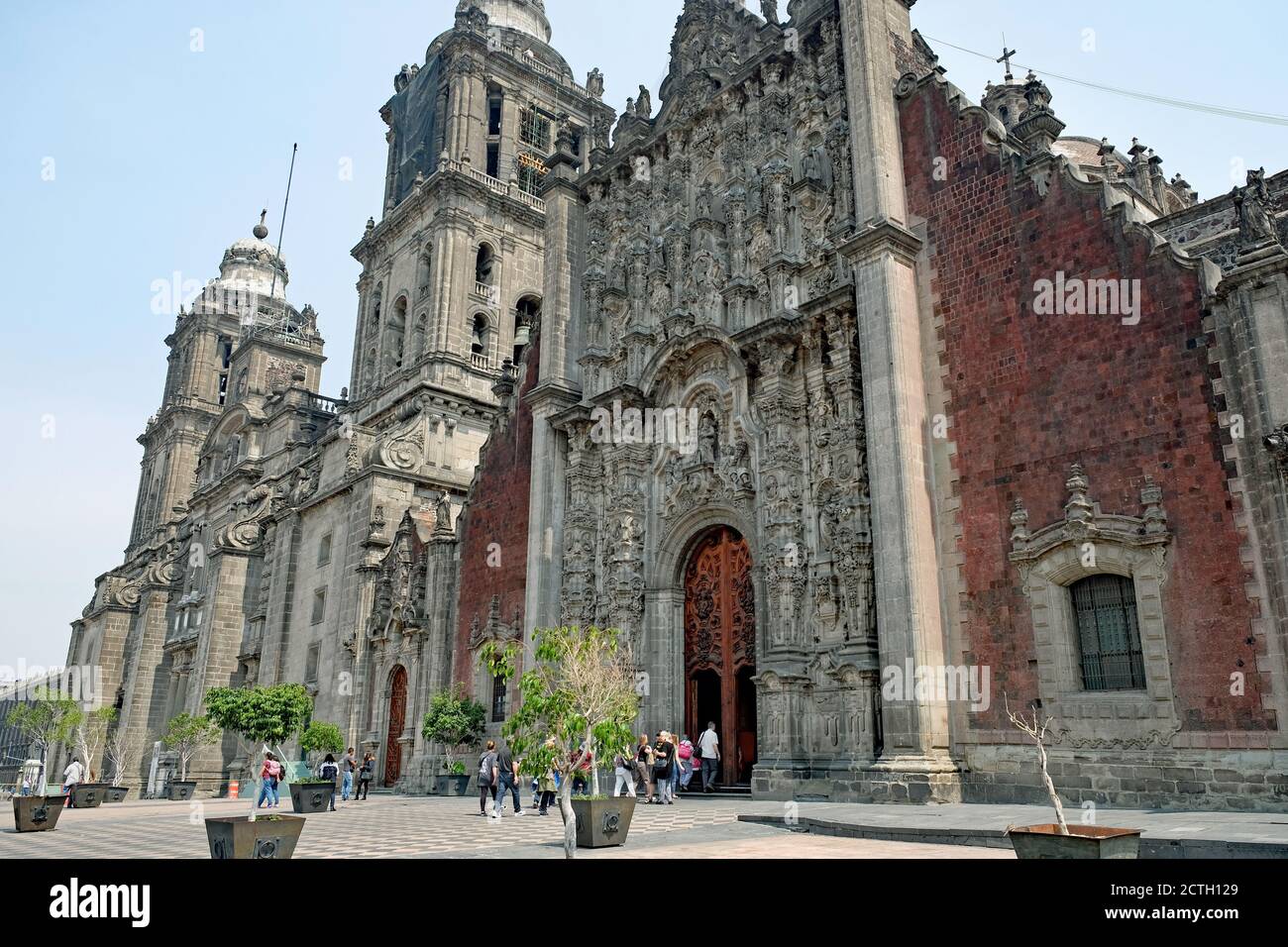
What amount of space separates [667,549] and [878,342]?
24.6 feet

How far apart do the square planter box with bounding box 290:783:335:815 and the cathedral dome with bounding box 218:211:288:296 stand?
6324 cm

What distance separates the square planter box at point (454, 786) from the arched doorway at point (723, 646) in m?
7.65

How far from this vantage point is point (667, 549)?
23.0 metres

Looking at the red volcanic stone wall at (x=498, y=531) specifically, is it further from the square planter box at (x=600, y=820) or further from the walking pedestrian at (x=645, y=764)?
the square planter box at (x=600, y=820)

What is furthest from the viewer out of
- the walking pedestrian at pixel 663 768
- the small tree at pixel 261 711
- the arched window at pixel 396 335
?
the arched window at pixel 396 335

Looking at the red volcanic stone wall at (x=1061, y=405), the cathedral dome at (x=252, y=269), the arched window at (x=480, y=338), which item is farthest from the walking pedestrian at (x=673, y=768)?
the cathedral dome at (x=252, y=269)

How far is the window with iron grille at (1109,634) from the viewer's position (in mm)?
14523

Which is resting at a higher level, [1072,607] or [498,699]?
[1072,607]

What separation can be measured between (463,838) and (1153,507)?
1130cm

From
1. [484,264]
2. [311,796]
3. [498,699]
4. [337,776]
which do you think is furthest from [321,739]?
[484,264]

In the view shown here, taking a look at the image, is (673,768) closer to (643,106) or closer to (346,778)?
(346,778)

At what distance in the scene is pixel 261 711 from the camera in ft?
89.6
